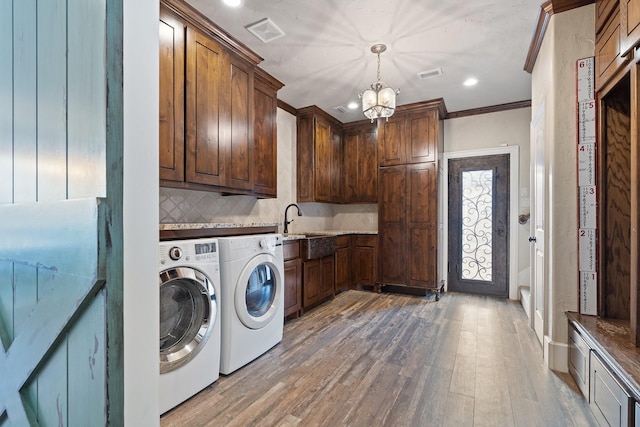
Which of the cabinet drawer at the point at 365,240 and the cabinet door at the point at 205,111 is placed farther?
the cabinet drawer at the point at 365,240

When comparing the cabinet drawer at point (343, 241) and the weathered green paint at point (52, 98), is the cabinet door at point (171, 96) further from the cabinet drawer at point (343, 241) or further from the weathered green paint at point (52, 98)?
the cabinet drawer at point (343, 241)

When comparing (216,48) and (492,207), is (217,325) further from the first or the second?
(492,207)

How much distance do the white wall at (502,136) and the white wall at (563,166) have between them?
6.48 ft

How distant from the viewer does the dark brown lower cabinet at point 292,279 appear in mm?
2963

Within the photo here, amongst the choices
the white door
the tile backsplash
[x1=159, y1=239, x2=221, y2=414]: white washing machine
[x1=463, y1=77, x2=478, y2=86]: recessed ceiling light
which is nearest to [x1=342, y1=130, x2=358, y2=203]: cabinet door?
the tile backsplash

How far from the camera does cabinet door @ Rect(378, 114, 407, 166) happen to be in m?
4.07

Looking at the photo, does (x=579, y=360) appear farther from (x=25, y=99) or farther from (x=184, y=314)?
(x=25, y=99)

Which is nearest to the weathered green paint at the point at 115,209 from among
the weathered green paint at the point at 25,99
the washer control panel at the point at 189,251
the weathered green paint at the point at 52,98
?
the weathered green paint at the point at 52,98

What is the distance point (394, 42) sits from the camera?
99.9 inches

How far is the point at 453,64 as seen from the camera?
291cm

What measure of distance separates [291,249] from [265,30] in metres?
1.98

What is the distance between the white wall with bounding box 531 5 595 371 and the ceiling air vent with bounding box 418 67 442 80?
1.03 meters

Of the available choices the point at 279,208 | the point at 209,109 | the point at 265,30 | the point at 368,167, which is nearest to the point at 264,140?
the point at 209,109

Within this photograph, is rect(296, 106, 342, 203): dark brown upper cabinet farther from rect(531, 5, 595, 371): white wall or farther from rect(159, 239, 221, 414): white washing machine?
rect(531, 5, 595, 371): white wall
